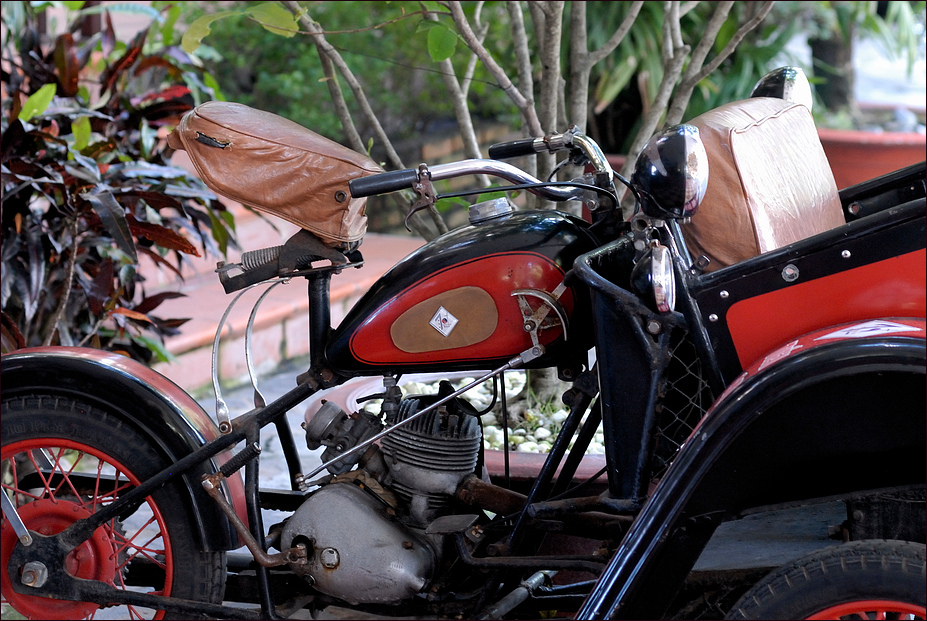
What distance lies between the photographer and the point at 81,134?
2.43 m

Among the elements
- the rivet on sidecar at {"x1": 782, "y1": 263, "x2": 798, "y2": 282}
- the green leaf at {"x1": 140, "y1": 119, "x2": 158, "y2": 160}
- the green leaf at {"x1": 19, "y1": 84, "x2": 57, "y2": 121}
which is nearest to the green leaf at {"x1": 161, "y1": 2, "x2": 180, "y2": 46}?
the green leaf at {"x1": 140, "y1": 119, "x2": 158, "y2": 160}

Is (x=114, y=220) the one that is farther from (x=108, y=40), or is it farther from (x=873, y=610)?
(x=873, y=610)

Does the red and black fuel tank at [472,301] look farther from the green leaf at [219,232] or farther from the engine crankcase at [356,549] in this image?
the green leaf at [219,232]

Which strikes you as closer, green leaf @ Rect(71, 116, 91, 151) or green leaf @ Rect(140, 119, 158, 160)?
green leaf @ Rect(71, 116, 91, 151)

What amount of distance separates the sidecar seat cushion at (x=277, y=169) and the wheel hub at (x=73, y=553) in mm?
625

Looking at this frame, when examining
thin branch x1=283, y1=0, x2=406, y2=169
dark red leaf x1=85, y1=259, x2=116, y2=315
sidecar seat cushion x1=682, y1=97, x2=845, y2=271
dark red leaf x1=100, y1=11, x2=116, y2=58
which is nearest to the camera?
sidecar seat cushion x1=682, y1=97, x2=845, y2=271

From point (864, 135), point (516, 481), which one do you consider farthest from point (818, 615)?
point (864, 135)

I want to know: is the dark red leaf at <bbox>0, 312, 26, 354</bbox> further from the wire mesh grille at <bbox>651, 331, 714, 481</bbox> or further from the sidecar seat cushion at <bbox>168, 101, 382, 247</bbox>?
the wire mesh grille at <bbox>651, 331, 714, 481</bbox>

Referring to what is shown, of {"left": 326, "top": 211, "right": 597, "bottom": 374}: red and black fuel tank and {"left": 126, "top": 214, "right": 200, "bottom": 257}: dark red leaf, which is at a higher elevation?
{"left": 126, "top": 214, "right": 200, "bottom": 257}: dark red leaf

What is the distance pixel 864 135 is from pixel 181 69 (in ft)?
10.3

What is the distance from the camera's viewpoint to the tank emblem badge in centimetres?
141

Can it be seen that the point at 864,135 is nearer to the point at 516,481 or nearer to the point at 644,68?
the point at 644,68

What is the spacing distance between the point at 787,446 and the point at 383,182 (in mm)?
654

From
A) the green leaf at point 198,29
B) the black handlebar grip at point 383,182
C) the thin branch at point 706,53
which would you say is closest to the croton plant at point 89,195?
the green leaf at point 198,29
